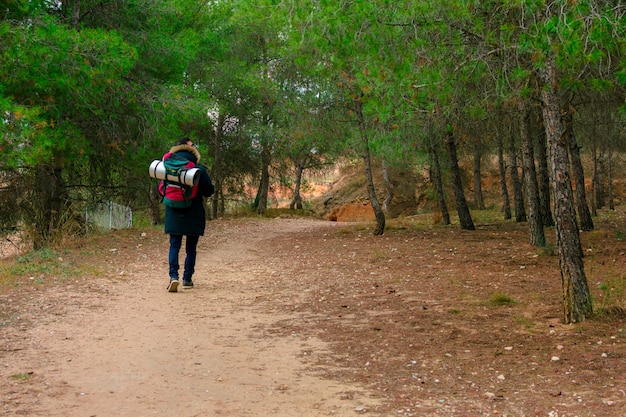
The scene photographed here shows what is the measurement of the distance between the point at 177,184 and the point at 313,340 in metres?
3.44

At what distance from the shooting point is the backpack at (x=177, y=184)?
9.04 meters

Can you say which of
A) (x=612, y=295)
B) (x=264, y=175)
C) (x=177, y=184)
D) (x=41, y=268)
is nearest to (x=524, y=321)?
(x=612, y=295)

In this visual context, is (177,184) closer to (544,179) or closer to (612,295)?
(612,295)

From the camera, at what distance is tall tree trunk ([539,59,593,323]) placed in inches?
266

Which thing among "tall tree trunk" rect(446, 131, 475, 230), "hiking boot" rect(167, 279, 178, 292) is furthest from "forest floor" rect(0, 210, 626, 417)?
"tall tree trunk" rect(446, 131, 475, 230)

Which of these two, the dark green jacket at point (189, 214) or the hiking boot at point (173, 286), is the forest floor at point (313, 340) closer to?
the hiking boot at point (173, 286)

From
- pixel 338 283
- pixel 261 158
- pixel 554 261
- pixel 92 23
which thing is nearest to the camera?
pixel 338 283

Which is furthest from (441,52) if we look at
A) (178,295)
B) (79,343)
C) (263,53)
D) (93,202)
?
(263,53)

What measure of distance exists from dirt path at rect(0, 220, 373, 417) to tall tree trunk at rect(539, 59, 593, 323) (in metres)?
2.58

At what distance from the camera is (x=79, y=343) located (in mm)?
6371

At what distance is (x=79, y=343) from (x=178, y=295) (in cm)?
286

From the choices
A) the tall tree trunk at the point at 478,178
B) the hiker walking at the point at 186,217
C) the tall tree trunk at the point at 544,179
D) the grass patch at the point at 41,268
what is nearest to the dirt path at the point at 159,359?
the hiker walking at the point at 186,217

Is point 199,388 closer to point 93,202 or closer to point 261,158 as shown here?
point 93,202

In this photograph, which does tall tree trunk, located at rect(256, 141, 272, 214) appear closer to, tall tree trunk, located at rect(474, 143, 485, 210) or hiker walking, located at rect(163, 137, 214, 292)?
tall tree trunk, located at rect(474, 143, 485, 210)
